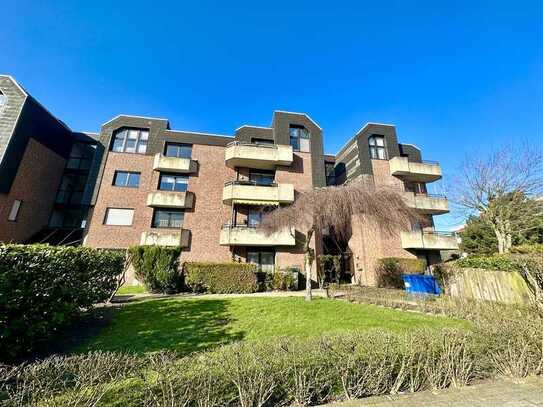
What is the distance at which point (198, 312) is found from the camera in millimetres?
9086

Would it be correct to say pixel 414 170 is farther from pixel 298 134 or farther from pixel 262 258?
pixel 262 258

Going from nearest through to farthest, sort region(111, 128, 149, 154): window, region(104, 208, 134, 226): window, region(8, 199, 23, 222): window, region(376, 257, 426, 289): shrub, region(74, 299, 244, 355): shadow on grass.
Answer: region(74, 299, 244, 355): shadow on grass < region(8, 199, 23, 222): window < region(376, 257, 426, 289): shrub < region(104, 208, 134, 226): window < region(111, 128, 149, 154): window

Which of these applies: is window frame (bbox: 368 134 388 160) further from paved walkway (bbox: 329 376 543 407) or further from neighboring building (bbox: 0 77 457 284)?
paved walkway (bbox: 329 376 543 407)

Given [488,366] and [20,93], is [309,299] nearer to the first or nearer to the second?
[488,366]

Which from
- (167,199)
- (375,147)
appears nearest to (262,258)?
(167,199)

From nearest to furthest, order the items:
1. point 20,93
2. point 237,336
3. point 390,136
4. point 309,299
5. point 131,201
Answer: point 237,336
point 309,299
point 20,93
point 131,201
point 390,136

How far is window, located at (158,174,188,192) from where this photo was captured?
22.0 metres

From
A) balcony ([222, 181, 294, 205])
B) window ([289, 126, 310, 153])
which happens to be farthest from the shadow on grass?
window ([289, 126, 310, 153])

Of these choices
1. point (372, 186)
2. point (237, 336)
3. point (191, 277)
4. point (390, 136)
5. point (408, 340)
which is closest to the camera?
point (408, 340)

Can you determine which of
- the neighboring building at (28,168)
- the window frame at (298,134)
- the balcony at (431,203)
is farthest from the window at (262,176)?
the neighboring building at (28,168)

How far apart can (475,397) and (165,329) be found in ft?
24.0

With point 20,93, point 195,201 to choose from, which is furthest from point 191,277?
point 20,93

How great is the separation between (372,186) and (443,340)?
985cm

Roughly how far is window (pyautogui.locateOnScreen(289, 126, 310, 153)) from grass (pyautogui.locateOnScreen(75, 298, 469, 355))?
1637 cm
